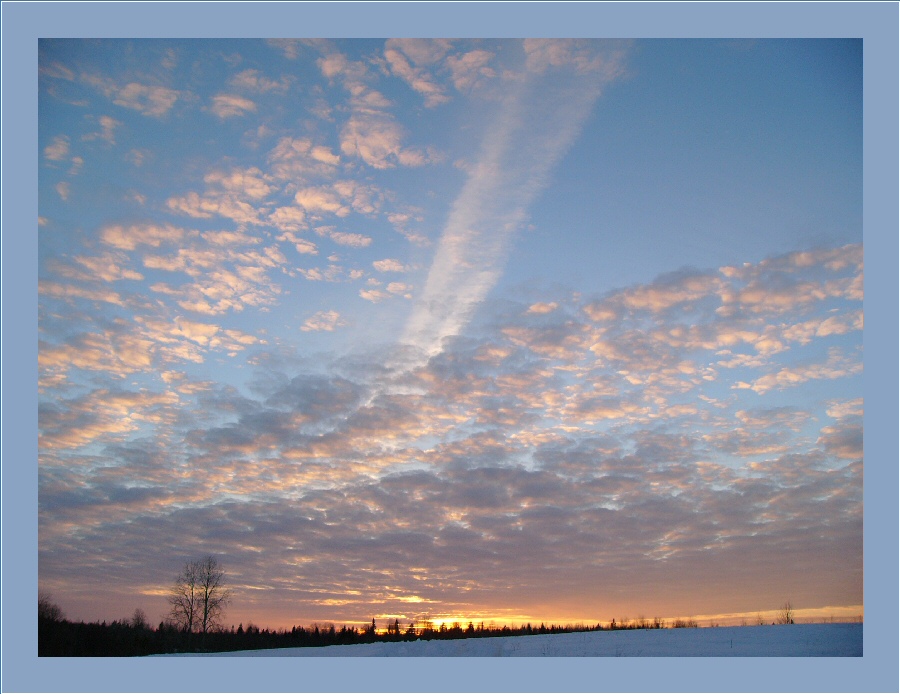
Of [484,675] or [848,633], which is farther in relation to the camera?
[848,633]

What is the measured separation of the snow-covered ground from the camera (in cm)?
3625

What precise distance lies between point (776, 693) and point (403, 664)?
52.4ft

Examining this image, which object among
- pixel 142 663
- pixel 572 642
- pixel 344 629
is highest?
A: pixel 142 663

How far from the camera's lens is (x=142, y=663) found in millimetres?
31438

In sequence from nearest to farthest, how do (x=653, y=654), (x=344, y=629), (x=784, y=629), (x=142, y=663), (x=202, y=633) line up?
(x=142, y=663)
(x=653, y=654)
(x=784, y=629)
(x=202, y=633)
(x=344, y=629)

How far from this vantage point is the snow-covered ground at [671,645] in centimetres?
3625

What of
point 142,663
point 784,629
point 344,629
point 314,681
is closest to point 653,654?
point 784,629

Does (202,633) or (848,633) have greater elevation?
(848,633)

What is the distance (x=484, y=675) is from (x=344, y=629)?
61.8m

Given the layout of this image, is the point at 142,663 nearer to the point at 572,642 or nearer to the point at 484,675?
the point at 484,675

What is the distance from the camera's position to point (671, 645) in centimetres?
4244

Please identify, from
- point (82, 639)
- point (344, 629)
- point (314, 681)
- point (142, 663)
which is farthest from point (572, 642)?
point (344, 629)

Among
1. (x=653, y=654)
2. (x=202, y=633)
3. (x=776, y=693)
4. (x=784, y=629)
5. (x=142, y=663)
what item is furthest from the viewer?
(x=202, y=633)

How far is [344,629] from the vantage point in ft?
278
